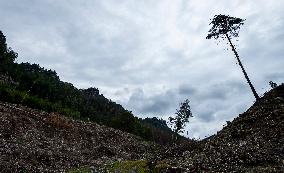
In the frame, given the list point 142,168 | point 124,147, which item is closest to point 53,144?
point 124,147

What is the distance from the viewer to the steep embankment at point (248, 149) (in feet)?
66.7

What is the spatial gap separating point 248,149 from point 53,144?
63.8 feet

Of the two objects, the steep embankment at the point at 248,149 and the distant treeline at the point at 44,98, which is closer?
the steep embankment at the point at 248,149

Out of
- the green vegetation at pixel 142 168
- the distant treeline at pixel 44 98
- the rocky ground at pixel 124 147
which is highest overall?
the distant treeline at pixel 44 98

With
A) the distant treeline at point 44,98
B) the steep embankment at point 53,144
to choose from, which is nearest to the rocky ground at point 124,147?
the steep embankment at point 53,144

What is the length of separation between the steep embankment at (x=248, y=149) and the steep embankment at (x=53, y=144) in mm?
10457

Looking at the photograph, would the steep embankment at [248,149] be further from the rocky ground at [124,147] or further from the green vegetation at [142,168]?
the green vegetation at [142,168]

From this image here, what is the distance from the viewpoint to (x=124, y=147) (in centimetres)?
4634

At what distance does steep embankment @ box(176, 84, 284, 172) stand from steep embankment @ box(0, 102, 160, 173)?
34.3 feet

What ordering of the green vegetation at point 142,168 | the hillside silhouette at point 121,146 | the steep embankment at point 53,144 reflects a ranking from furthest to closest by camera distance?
the steep embankment at point 53,144
the hillside silhouette at point 121,146
the green vegetation at point 142,168

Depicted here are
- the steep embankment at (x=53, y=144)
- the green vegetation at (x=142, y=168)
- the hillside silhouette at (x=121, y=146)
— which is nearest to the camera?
the green vegetation at (x=142, y=168)

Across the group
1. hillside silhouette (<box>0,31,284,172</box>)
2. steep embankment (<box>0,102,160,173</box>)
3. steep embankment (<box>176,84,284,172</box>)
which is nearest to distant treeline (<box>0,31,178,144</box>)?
hillside silhouette (<box>0,31,284,172</box>)

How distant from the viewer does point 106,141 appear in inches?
1816

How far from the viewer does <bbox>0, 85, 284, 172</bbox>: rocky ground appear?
2150cm
